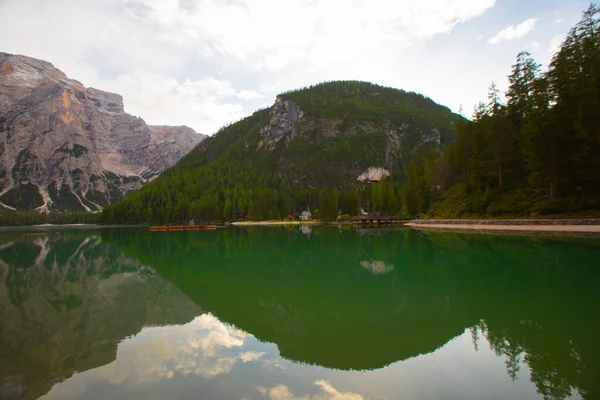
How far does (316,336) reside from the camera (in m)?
8.81

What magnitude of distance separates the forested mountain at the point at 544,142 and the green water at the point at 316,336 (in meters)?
23.6

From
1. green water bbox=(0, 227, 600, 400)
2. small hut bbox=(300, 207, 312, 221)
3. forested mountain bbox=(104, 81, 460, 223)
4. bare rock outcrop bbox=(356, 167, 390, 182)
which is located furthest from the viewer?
bare rock outcrop bbox=(356, 167, 390, 182)

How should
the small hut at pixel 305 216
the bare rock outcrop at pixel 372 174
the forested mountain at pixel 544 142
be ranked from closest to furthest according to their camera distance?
the forested mountain at pixel 544 142
the small hut at pixel 305 216
the bare rock outcrop at pixel 372 174

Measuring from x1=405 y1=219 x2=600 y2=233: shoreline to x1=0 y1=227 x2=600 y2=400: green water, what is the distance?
58.1 feet

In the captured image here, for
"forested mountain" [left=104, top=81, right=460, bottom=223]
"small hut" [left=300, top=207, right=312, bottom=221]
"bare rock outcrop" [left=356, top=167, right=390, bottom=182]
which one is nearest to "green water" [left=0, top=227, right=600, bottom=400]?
"forested mountain" [left=104, top=81, right=460, bottom=223]

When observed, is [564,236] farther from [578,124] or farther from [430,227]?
[430,227]

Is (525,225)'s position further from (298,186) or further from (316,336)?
(298,186)

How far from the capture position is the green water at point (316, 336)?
630 cm

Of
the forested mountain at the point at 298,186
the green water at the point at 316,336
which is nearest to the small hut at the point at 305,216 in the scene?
the forested mountain at the point at 298,186

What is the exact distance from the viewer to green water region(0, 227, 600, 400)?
6305 mm

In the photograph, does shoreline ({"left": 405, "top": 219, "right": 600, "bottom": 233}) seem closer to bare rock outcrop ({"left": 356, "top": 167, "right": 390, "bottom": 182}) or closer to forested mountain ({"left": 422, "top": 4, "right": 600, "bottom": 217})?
forested mountain ({"left": 422, "top": 4, "right": 600, "bottom": 217})

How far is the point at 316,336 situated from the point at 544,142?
4220 cm

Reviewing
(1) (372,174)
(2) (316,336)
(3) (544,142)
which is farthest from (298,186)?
(2) (316,336)

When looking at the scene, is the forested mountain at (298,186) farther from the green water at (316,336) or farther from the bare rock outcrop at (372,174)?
the green water at (316,336)
